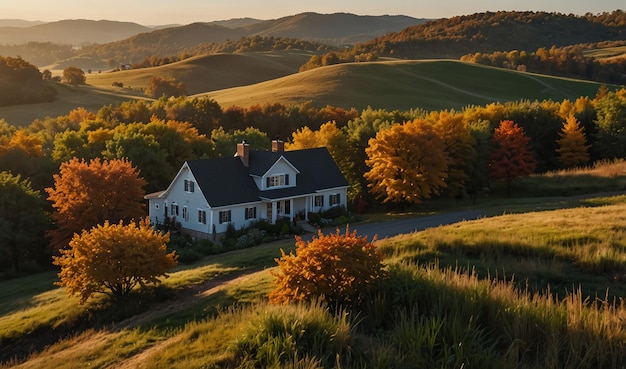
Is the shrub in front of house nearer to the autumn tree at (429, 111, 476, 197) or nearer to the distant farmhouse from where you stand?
the distant farmhouse

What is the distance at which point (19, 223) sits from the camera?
141 feet

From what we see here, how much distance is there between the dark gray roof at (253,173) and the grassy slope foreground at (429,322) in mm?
23115

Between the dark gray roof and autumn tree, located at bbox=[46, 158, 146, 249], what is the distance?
4847 mm

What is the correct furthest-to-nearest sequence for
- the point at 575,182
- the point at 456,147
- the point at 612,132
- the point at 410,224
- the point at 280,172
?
the point at 612,132 → the point at 456,147 → the point at 575,182 → the point at 280,172 → the point at 410,224

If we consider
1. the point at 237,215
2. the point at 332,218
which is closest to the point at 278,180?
the point at 237,215

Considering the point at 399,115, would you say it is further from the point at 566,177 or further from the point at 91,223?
the point at 91,223

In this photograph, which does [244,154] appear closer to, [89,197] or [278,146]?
[278,146]

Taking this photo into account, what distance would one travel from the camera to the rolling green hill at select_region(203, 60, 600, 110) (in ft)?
380

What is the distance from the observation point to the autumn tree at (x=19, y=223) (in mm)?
41781

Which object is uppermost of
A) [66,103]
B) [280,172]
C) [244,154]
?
[244,154]

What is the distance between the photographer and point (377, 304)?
487 inches

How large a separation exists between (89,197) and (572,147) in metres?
50.9

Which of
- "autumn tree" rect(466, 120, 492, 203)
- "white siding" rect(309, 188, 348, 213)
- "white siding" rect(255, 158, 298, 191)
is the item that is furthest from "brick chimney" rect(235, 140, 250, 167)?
"autumn tree" rect(466, 120, 492, 203)

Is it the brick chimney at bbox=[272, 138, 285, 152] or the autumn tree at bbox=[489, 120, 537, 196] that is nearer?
the brick chimney at bbox=[272, 138, 285, 152]
